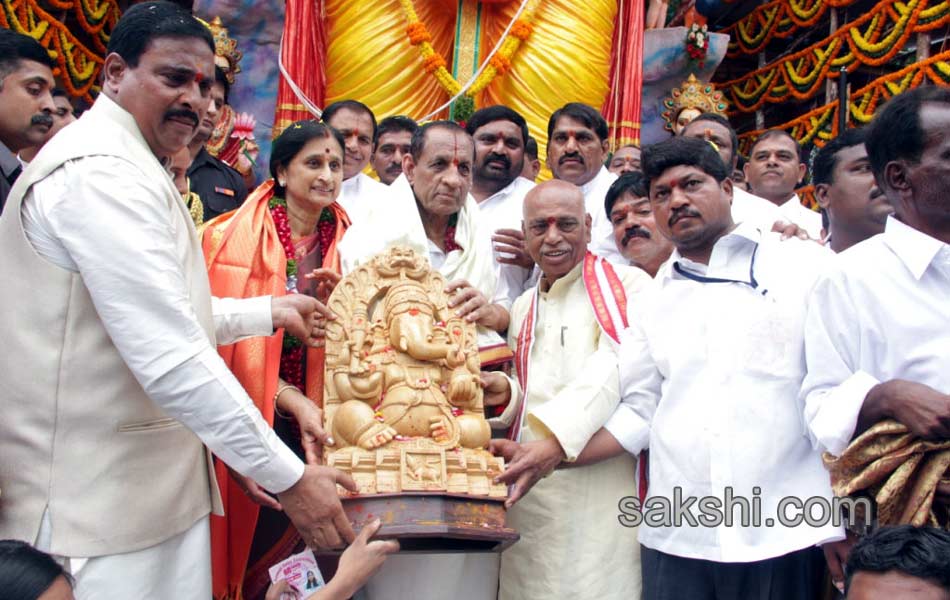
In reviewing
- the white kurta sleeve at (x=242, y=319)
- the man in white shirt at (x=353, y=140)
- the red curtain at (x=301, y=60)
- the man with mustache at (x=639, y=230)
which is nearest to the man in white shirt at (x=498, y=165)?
the man in white shirt at (x=353, y=140)

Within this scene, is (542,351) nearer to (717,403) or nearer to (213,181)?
(717,403)

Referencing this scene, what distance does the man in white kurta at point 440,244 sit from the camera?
342cm

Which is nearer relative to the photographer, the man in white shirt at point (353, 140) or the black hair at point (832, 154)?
the black hair at point (832, 154)

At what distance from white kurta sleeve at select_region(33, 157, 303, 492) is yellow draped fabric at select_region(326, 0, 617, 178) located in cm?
567

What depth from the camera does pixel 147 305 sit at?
240cm

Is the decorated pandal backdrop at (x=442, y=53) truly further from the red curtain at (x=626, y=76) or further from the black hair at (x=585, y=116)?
the black hair at (x=585, y=116)

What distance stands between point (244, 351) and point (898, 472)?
2199 mm

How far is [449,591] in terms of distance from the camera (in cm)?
345

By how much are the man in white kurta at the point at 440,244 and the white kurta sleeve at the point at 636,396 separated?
0.53 metres

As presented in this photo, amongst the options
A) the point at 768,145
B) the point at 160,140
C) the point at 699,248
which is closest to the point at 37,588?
the point at 160,140

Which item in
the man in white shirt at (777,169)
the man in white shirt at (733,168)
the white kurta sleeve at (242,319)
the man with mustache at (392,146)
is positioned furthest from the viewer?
the man in white shirt at (777,169)

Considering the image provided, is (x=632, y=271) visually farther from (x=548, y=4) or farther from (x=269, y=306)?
(x=548, y=4)

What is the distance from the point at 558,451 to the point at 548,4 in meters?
5.86

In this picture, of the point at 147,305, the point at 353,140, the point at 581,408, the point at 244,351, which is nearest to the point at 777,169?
the point at 353,140
